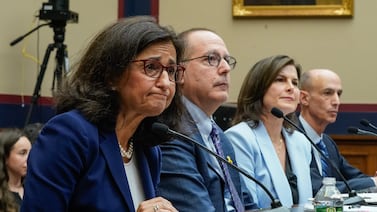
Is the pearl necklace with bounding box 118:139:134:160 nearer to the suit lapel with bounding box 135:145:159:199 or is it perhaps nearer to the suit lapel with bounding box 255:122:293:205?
the suit lapel with bounding box 135:145:159:199

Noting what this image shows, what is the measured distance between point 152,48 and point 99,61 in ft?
0.46

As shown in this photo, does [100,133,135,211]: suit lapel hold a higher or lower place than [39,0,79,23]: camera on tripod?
lower

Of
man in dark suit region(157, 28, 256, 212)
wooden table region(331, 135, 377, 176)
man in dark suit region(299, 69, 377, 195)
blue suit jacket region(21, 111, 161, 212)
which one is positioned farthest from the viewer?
wooden table region(331, 135, 377, 176)

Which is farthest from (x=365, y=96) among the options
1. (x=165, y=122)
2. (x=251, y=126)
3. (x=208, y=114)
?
(x=165, y=122)

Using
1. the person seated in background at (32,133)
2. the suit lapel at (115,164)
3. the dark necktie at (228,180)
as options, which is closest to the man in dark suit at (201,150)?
the dark necktie at (228,180)

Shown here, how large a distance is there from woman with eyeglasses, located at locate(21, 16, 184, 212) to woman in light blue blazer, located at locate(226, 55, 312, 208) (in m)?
1.19

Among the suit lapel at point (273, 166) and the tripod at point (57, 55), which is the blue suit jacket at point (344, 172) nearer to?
the suit lapel at point (273, 166)

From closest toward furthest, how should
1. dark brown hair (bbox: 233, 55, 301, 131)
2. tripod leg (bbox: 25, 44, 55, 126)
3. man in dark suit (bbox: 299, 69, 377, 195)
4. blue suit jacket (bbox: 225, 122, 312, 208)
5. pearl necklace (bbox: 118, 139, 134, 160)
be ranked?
pearl necklace (bbox: 118, 139, 134, 160)
blue suit jacket (bbox: 225, 122, 312, 208)
dark brown hair (bbox: 233, 55, 301, 131)
man in dark suit (bbox: 299, 69, 377, 195)
tripod leg (bbox: 25, 44, 55, 126)

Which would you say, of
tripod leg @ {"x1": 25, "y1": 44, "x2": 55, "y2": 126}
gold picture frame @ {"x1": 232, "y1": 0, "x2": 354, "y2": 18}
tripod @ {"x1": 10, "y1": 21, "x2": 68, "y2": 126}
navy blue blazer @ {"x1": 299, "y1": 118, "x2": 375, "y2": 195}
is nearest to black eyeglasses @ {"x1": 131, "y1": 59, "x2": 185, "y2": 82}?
navy blue blazer @ {"x1": 299, "y1": 118, "x2": 375, "y2": 195}

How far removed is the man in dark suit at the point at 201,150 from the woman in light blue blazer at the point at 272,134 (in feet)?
0.95

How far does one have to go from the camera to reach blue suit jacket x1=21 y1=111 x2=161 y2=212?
1.64m

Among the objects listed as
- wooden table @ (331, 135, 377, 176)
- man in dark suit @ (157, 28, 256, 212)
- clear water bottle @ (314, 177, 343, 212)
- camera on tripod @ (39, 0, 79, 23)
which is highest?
camera on tripod @ (39, 0, 79, 23)

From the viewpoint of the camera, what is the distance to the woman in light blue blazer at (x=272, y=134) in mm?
3082

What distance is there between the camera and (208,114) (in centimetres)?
261
